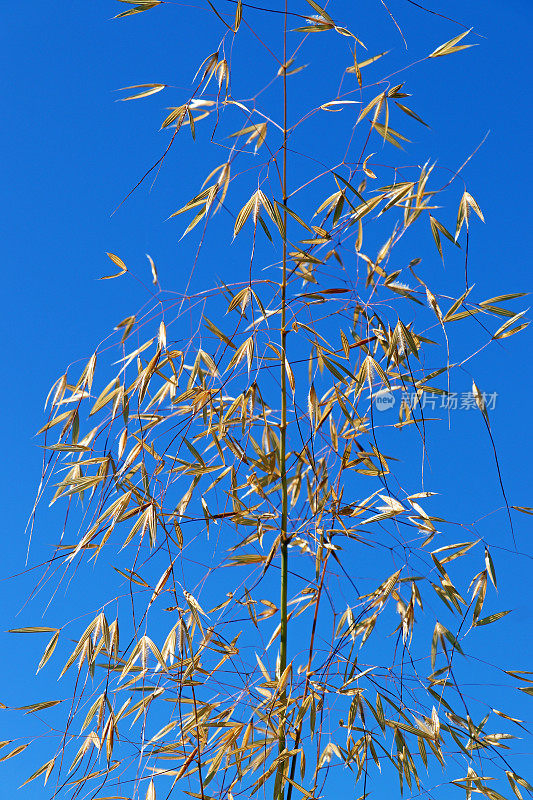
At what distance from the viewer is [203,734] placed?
1658 millimetres

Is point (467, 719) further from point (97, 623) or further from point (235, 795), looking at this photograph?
point (97, 623)

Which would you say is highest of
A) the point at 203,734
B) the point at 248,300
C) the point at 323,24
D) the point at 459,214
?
the point at 323,24

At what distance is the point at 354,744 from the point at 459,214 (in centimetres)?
128

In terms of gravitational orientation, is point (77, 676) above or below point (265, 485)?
below

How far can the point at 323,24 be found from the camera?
159cm

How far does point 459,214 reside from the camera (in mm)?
1689

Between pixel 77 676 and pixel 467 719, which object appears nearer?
pixel 77 676

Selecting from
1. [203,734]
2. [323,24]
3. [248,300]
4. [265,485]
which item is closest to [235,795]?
[203,734]

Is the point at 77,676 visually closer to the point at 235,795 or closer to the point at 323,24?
the point at 235,795

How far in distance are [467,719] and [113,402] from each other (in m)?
1.12

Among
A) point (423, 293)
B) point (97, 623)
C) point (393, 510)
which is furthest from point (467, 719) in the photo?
point (423, 293)

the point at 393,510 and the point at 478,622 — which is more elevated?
the point at 393,510

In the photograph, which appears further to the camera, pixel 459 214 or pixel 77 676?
pixel 459 214

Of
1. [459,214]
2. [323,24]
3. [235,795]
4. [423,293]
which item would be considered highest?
[323,24]
